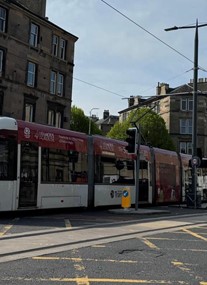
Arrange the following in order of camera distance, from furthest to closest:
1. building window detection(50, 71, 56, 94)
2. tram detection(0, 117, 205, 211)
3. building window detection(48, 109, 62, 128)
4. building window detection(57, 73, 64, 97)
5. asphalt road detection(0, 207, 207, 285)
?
building window detection(57, 73, 64, 97), building window detection(50, 71, 56, 94), building window detection(48, 109, 62, 128), tram detection(0, 117, 205, 211), asphalt road detection(0, 207, 207, 285)

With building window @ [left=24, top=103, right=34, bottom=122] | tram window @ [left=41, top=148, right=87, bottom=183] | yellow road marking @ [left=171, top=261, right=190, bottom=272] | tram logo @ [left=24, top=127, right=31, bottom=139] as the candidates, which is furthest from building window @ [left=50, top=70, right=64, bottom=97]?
yellow road marking @ [left=171, top=261, right=190, bottom=272]

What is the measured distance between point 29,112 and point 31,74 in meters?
3.19

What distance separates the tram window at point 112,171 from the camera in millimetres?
19453

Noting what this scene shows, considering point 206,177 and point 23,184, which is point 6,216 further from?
point 206,177

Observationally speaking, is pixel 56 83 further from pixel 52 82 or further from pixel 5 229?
pixel 5 229

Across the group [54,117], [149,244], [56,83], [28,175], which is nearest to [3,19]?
[56,83]

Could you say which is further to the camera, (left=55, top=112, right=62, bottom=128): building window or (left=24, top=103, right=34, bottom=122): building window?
(left=55, top=112, right=62, bottom=128): building window

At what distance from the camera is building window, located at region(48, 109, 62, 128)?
3881cm

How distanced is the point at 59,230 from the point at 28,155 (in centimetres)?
438

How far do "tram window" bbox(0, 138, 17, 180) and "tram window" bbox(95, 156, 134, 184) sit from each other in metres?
5.01

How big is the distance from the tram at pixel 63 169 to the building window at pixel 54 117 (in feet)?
53.4

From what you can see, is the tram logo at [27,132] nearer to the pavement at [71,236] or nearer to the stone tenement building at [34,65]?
the pavement at [71,236]

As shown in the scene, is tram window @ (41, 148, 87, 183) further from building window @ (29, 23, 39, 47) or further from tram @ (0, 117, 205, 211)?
building window @ (29, 23, 39, 47)

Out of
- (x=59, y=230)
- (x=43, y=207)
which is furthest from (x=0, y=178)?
(x=59, y=230)
